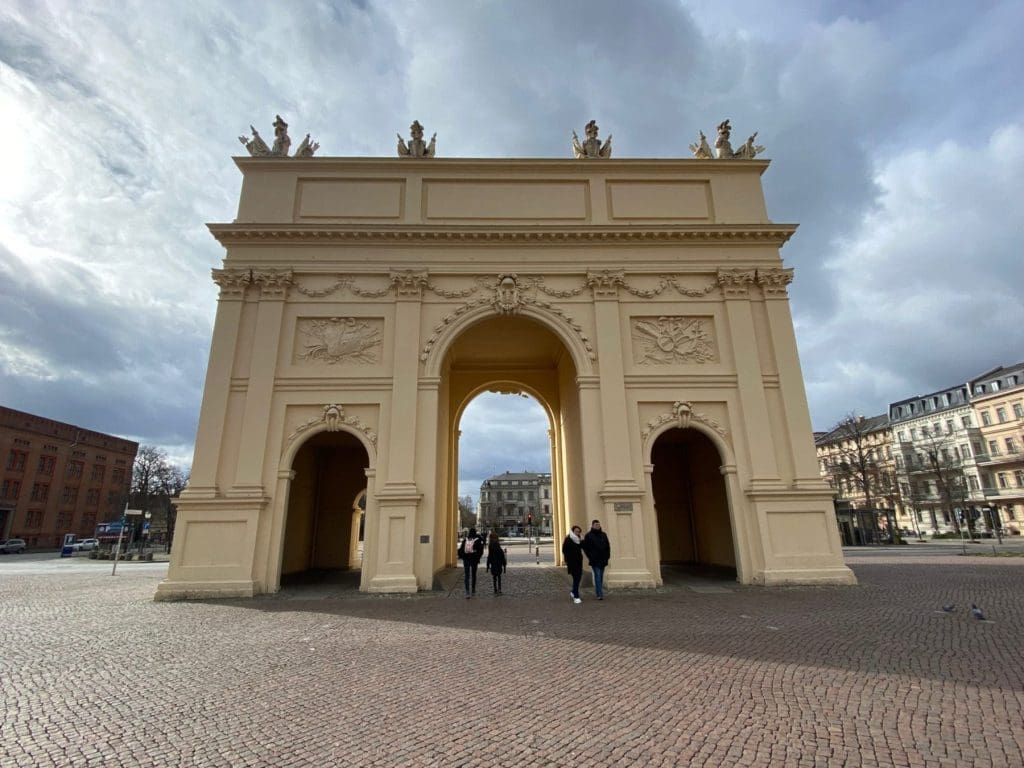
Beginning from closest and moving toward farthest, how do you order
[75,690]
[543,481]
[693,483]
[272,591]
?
[75,690] < [272,591] < [693,483] < [543,481]

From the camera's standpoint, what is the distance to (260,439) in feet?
49.2

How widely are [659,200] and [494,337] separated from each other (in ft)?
26.3

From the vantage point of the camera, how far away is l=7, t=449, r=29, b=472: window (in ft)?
184

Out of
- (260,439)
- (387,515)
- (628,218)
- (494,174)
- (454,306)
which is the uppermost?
(494,174)

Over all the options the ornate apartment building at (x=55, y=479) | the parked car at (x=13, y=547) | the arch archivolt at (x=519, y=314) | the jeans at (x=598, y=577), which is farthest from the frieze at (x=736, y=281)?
the ornate apartment building at (x=55, y=479)

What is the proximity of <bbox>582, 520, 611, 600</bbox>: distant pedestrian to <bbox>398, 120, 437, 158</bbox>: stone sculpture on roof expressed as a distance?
47.3ft

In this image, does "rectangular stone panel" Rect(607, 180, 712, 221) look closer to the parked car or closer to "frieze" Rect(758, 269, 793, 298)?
"frieze" Rect(758, 269, 793, 298)

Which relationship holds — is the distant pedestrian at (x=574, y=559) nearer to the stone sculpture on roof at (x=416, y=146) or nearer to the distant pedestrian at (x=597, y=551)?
the distant pedestrian at (x=597, y=551)

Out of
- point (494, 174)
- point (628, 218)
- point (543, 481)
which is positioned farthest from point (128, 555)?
point (543, 481)

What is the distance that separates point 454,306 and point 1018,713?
48.7 ft

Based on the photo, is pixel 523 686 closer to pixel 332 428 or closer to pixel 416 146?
pixel 332 428

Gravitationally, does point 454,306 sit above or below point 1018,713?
above

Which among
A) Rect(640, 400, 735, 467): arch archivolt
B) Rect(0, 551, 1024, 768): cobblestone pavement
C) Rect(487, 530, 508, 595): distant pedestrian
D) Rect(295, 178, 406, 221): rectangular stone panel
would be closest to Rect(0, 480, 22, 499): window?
Rect(0, 551, 1024, 768): cobblestone pavement

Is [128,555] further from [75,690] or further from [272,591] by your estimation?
[75,690]
